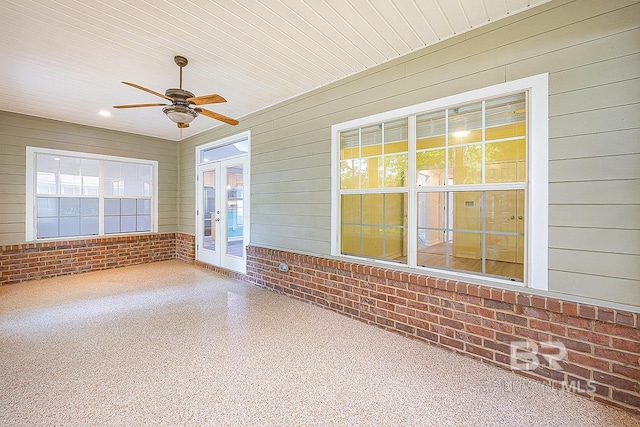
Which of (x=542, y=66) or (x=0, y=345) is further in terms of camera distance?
(x=0, y=345)

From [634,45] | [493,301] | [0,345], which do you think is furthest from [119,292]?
[634,45]

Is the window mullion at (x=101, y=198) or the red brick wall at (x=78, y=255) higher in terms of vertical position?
the window mullion at (x=101, y=198)

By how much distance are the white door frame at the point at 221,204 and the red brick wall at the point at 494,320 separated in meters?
1.81

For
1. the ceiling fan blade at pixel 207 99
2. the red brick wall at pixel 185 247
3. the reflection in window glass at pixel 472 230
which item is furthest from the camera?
the red brick wall at pixel 185 247

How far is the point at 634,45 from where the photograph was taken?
1.83m

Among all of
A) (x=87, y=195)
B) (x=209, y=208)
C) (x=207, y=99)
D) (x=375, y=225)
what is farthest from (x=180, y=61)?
(x=87, y=195)

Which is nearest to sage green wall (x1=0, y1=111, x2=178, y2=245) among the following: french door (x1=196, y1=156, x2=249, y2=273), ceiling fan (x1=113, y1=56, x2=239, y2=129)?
french door (x1=196, y1=156, x2=249, y2=273)

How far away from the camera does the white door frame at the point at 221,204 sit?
474 cm

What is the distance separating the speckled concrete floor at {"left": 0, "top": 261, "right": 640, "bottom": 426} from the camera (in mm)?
1768

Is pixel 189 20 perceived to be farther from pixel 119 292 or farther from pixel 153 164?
pixel 153 164

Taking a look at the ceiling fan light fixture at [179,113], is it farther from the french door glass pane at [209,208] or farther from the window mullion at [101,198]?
the window mullion at [101,198]

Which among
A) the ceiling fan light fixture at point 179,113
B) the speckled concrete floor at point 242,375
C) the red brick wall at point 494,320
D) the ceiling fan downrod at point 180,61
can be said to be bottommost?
the speckled concrete floor at point 242,375

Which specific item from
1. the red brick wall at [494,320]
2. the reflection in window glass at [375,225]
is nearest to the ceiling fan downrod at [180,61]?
the reflection in window glass at [375,225]

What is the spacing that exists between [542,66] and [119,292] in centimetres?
555
